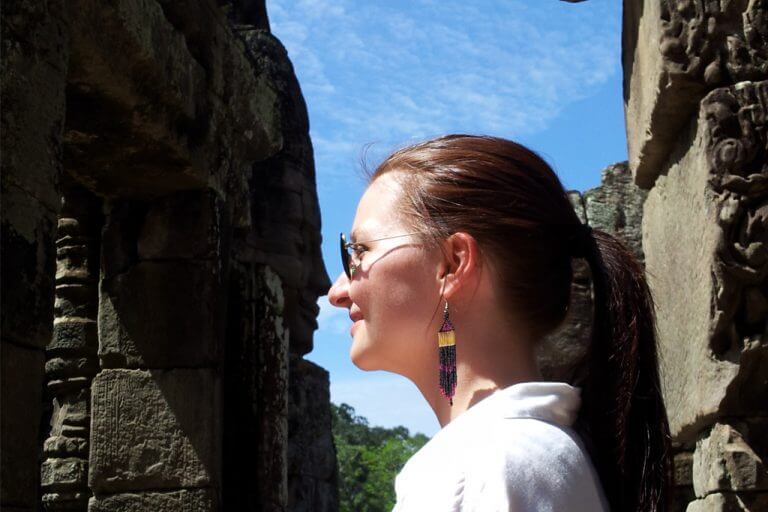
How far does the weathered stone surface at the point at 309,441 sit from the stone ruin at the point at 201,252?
651cm

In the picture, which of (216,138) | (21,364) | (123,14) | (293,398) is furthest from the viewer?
(293,398)

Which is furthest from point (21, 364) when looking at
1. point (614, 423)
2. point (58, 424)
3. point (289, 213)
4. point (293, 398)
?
point (289, 213)

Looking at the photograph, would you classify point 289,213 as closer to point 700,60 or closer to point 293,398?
point 293,398

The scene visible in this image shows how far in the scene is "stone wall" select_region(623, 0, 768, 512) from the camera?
2869mm

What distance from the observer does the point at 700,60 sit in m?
3.05

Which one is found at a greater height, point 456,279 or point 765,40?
point 765,40

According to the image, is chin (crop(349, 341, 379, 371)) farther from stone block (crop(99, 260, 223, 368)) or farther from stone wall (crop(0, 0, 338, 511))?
stone block (crop(99, 260, 223, 368))

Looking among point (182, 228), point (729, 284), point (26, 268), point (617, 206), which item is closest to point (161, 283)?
point (182, 228)

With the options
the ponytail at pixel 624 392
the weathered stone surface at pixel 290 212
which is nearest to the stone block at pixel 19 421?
the ponytail at pixel 624 392

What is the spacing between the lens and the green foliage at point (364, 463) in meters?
40.2

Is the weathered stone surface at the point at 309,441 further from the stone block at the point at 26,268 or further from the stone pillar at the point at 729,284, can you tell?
the stone pillar at the point at 729,284

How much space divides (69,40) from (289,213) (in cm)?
1084

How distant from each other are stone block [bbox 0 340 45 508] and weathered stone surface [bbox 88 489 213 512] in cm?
193

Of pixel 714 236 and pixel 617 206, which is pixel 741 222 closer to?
A: pixel 714 236
